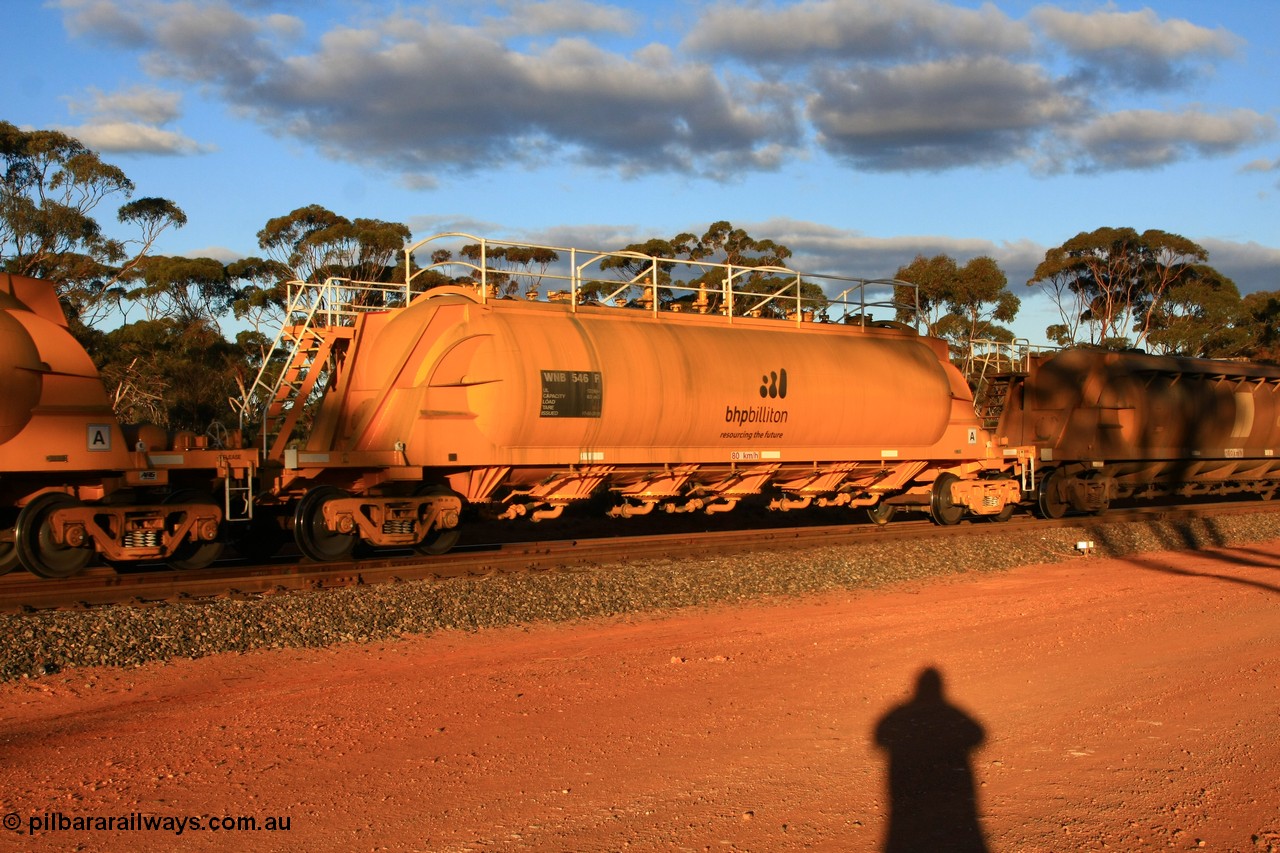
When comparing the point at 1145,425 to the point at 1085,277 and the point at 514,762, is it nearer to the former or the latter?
the point at 514,762

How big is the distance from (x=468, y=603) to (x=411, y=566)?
6.80 ft

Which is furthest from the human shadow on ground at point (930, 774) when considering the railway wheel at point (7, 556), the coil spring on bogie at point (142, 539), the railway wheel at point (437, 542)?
the railway wheel at point (7, 556)

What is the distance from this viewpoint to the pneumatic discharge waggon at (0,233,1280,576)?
40.5ft

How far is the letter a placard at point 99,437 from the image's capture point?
40.1ft

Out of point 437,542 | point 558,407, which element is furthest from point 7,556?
point 558,407

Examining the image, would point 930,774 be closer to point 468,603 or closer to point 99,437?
point 468,603

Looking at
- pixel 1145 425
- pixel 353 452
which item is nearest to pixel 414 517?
pixel 353 452

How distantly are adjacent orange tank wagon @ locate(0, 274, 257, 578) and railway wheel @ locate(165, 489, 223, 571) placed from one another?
Result: 0.03m

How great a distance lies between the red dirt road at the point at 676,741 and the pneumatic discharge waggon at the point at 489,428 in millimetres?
3957

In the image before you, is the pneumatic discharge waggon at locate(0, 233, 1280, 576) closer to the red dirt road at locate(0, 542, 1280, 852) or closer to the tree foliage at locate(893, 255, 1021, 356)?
the red dirt road at locate(0, 542, 1280, 852)

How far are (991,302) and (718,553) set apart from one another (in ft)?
135

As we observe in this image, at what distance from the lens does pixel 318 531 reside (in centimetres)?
1388

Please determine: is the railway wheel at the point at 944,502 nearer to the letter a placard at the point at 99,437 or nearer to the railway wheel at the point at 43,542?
the letter a placard at the point at 99,437

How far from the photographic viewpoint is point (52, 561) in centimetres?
1211
